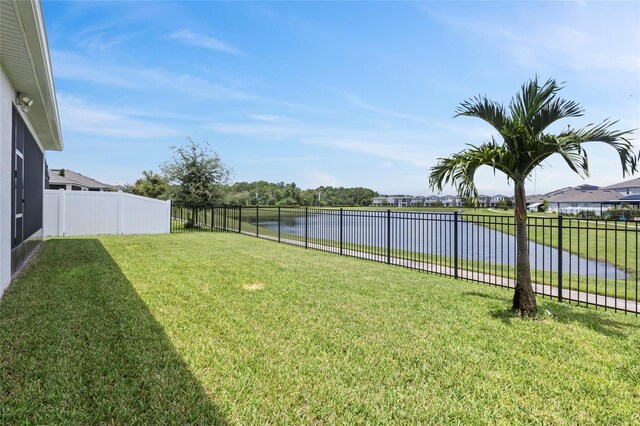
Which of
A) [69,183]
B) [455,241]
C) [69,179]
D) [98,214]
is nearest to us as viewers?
[455,241]

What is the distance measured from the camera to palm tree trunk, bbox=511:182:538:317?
14.7 ft

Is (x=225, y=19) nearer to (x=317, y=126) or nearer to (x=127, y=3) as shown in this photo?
(x=127, y=3)

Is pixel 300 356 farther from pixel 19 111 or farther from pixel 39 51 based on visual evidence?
pixel 19 111

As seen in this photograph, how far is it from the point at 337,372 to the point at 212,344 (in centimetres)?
135

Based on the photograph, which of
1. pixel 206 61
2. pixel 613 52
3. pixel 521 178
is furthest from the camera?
pixel 206 61

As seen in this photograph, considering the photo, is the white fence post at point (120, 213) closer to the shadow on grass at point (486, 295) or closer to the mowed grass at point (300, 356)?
the mowed grass at point (300, 356)

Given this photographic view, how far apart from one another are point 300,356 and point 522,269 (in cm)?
333

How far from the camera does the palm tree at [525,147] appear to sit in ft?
13.9

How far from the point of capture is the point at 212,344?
3.36 metres

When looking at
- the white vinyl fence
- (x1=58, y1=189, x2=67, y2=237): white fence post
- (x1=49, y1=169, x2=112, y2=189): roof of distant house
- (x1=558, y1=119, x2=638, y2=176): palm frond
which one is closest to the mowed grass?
(x1=558, y1=119, x2=638, y2=176): palm frond

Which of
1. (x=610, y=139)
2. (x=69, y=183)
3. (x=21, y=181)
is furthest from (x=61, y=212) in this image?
(x=69, y=183)

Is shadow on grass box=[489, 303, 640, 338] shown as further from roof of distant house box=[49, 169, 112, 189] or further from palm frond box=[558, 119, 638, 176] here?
roof of distant house box=[49, 169, 112, 189]

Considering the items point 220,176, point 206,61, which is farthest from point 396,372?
point 220,176

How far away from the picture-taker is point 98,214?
14.0 metres
